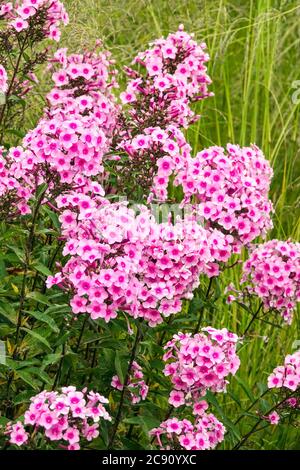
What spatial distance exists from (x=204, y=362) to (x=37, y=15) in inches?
56.0

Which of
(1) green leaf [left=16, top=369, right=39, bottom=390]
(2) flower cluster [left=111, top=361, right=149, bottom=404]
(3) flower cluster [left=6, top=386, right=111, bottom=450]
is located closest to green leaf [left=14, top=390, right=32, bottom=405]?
(1) green leaf [left=16, top=369, right=39, bottom=390]

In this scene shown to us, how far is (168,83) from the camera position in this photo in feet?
11.6

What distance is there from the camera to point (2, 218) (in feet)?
10.7

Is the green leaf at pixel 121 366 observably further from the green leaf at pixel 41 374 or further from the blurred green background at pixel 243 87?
the blurred green background at pixel 243 87

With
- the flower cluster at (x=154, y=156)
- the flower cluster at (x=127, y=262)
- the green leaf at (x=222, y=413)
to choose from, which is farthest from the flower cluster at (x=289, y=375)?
the flower cluster at (x=154, y=156)

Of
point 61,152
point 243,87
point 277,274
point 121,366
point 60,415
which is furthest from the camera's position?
point 243,87

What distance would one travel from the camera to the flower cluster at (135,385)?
3.24m

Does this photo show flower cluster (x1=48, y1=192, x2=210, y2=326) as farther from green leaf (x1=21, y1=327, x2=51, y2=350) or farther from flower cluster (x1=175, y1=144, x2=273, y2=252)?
flower cluster (x1=175, y1=144, x2=273, y2=252)

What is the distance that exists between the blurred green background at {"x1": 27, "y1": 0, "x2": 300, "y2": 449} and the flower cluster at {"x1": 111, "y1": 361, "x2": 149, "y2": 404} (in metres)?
0.71

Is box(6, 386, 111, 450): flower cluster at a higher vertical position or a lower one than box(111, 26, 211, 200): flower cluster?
lower

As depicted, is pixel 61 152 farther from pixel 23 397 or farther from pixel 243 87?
pixel 243 87

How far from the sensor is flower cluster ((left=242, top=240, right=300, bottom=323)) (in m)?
3.53

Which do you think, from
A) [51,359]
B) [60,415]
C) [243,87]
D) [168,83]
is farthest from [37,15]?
[243,87]
